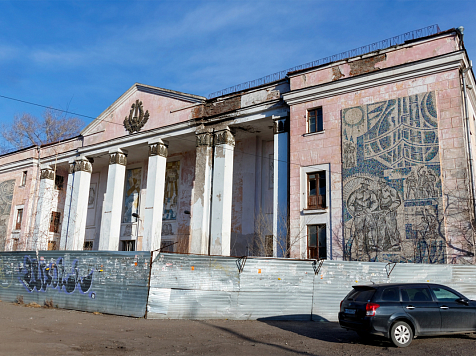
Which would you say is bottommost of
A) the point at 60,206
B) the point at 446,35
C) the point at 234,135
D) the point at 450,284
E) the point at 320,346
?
the point at 320,346

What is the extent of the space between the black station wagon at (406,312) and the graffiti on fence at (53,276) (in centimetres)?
985

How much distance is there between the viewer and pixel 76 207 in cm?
2967

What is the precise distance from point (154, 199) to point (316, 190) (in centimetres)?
1037

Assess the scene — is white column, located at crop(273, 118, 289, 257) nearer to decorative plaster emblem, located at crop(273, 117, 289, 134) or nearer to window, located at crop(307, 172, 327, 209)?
decorative plaster emblem, located at crop(273, 117, 289, 134)

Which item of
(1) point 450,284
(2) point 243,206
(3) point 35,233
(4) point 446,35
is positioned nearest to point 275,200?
(2) point 243,206

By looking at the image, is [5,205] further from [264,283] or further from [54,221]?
[264,283]

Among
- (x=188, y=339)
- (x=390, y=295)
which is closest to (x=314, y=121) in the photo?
(x=390, y=295)

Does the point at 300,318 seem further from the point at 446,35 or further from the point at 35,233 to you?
the point at 35,233

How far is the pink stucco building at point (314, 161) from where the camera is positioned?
1658 centimetres

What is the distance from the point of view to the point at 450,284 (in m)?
14.2

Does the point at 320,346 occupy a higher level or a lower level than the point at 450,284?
lower

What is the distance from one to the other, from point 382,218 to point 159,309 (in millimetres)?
9600

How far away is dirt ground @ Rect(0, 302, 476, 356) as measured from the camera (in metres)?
8.70

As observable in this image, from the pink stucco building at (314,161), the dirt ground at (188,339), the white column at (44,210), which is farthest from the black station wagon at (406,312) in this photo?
the white column at (44,210)
